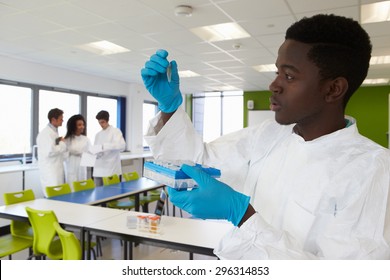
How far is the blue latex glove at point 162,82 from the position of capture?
1.00 metres

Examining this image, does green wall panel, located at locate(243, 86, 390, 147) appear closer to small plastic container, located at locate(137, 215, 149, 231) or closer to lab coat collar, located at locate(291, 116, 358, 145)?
small plastic container, located at locate(137, 215, 149, 231)

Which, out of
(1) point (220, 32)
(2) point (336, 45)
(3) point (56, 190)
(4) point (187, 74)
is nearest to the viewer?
(2) point (336, 45)

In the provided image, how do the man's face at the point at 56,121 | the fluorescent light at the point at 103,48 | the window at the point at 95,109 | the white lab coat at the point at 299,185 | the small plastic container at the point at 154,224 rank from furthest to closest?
the window at the point at 95,109 < the fluorescent light at the point at 103,48 < the man's face at the point at 56,121 < the small plastic container at the point at 154,224 < the white lab coat at the point at 299,185

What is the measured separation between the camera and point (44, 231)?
2.32 metres

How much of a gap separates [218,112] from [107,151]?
5.49m

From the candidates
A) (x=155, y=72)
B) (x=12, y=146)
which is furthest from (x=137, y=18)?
(x=12, y=146)

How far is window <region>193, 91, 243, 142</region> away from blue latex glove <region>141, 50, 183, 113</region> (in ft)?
27.7

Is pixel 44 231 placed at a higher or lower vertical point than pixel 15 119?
lower

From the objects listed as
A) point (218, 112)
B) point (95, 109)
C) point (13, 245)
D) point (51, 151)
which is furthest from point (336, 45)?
point (218, 112)

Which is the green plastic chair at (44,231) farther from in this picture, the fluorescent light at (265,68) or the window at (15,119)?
the fluorescent light at (265,68)

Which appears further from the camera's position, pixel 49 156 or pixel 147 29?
pixel 49 156

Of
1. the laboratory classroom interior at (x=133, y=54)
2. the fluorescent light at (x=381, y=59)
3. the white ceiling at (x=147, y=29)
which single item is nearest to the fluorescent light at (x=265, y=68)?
the laboratory classroom interior at (x=133, y=54)

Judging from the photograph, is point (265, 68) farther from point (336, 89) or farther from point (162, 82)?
point (336, 89)

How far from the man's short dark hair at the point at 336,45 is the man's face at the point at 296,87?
2 centimetres
